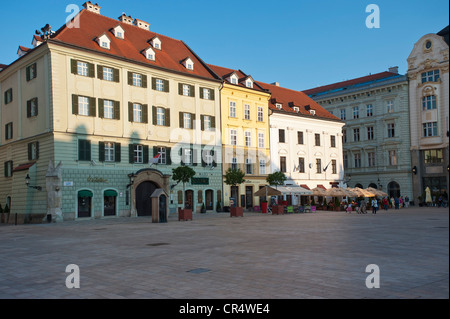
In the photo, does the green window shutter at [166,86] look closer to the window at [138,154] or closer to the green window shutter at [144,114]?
the green window shutter at [144,114]

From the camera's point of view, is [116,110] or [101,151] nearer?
[101,151]

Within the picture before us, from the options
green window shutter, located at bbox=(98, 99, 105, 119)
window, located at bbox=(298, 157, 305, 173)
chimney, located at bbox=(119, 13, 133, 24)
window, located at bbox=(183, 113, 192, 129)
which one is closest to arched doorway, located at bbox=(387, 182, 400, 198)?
window, located at bbox=(298, 157, 305, 173)

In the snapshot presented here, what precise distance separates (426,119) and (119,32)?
4076 centimetres

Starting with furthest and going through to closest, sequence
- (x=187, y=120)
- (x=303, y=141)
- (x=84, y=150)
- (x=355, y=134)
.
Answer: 1. (x=355, y=134)
2. (x=303, y=141)
3. (x=187, y=120)
4. (x=84, y=150)

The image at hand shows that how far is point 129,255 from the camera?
13.4m

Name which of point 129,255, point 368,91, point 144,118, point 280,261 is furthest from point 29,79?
point 368,91

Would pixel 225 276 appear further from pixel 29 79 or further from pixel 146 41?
pixel 146 41

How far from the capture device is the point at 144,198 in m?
39.6

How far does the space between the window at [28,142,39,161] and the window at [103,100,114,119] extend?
5.85 m

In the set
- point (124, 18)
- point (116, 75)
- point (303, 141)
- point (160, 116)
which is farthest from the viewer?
point (303, 141)

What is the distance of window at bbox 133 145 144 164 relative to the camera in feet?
129

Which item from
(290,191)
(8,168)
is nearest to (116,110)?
(8,168)

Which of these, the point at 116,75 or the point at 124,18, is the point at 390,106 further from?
the point at 116,75
